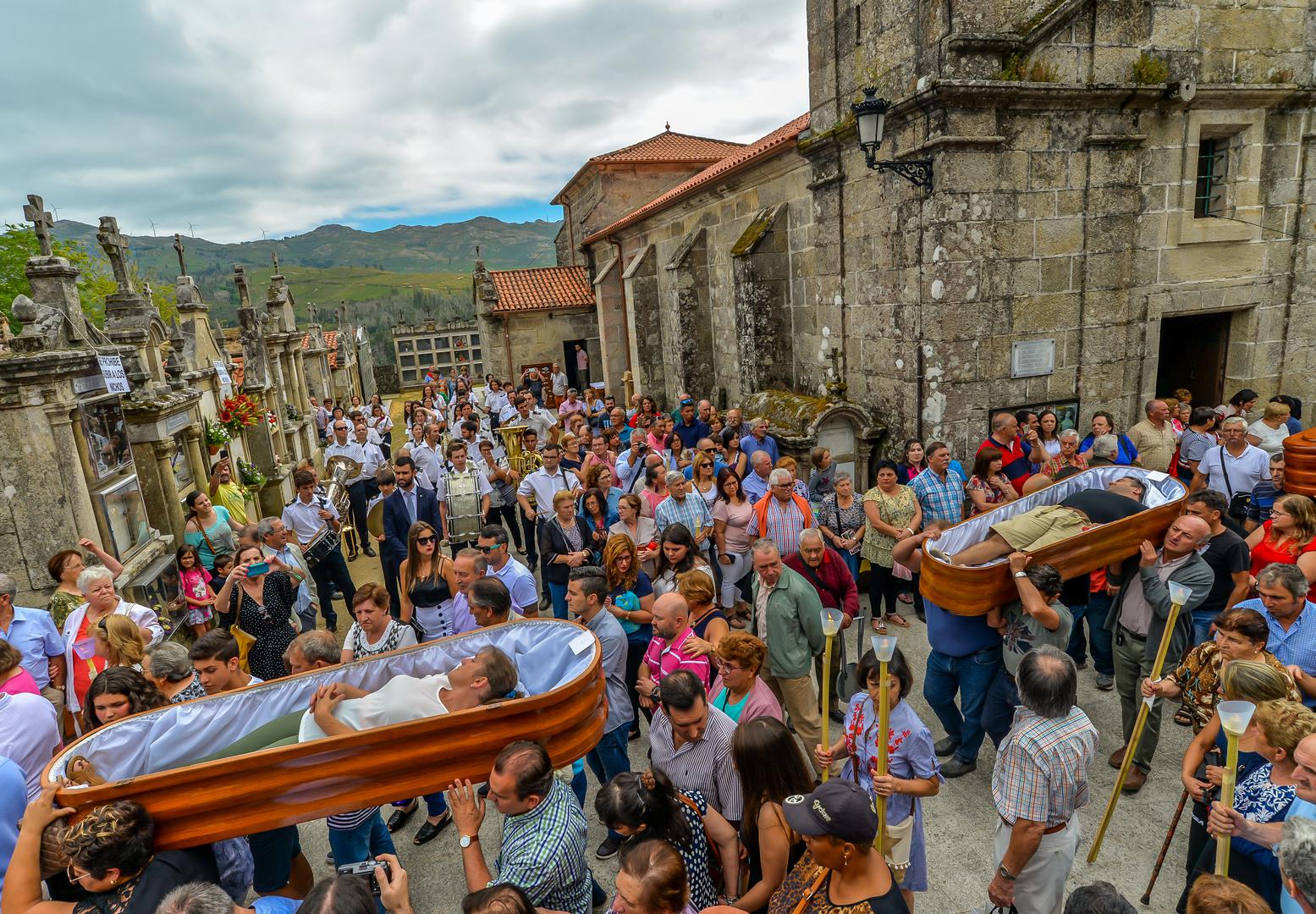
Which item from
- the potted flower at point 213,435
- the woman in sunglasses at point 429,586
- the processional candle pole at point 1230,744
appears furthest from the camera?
the potted flower at point 213,435

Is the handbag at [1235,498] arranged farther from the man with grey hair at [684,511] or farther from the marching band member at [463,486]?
the marching band member at [463,486]

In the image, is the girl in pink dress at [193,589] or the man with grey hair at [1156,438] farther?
the man with grey hair at [1156,438]

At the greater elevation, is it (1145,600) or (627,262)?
(627,262)

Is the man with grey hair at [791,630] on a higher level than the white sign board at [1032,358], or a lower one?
lower

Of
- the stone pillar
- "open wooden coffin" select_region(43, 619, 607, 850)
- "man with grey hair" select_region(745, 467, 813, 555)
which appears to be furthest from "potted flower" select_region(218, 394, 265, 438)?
"man with grey hair" select_region(745, 467, 813, 555)

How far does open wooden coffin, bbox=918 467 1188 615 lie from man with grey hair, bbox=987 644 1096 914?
1079 millimetres

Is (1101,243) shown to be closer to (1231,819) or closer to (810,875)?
(1231,819)

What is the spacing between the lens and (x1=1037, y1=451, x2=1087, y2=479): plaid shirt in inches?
260

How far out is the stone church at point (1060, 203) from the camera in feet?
24.2

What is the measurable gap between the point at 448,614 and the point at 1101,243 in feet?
25.5

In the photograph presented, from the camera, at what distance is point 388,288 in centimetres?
12206

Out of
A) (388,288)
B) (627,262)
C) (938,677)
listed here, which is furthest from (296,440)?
(388,288)

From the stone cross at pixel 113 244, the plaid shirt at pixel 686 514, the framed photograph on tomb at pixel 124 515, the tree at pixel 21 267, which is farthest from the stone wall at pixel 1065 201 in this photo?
the tree at pixel 21 267

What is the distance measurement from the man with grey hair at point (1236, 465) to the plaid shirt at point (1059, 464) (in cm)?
116
